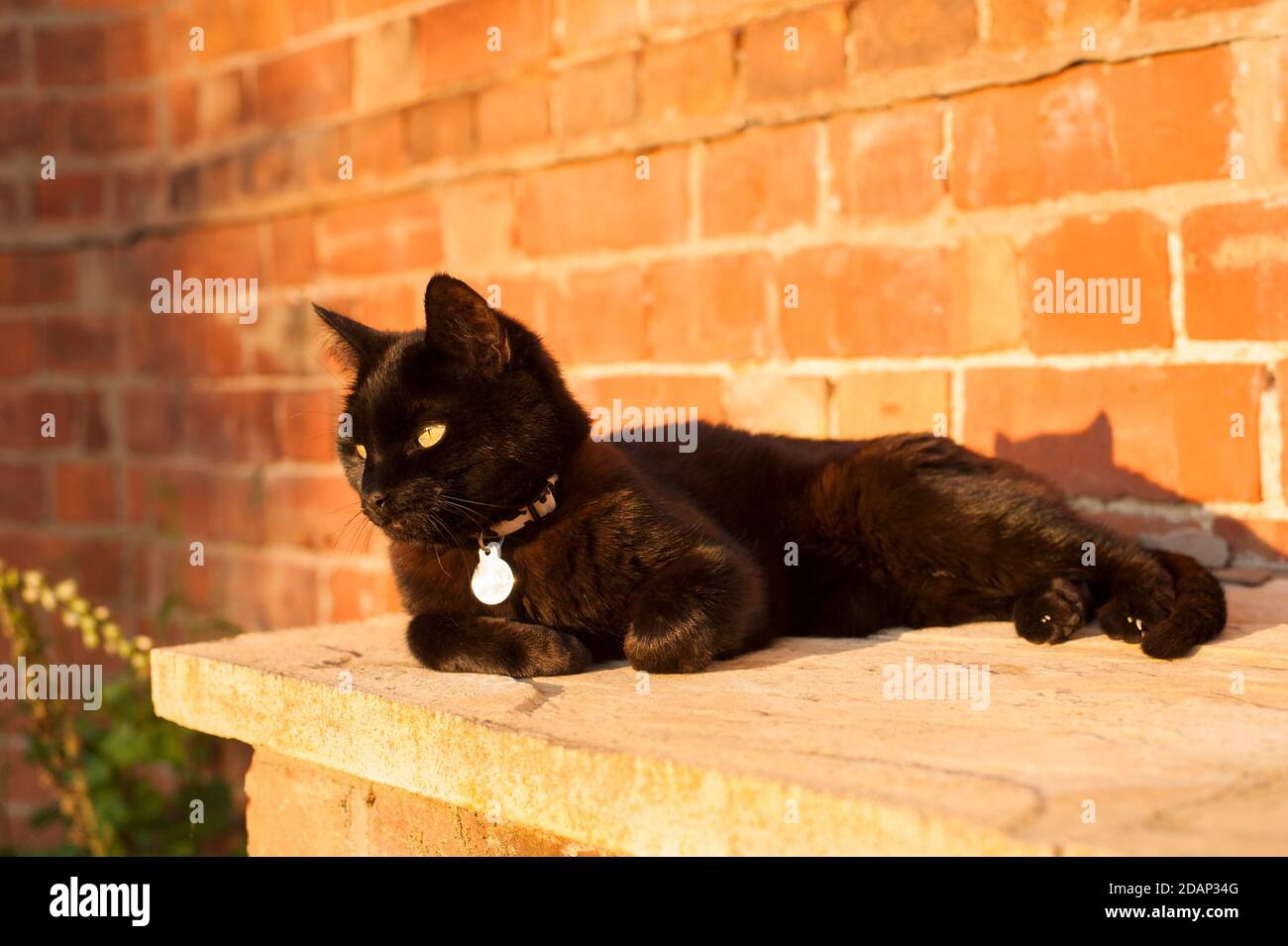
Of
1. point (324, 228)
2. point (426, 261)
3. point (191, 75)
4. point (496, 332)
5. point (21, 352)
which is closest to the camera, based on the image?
point (496, 332)

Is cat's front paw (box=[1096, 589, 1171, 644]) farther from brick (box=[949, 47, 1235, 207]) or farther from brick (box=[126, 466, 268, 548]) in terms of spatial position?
brick (box=[126, 466, 268, 548])

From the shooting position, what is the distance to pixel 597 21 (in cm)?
308

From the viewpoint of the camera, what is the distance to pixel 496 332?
79.0 inches

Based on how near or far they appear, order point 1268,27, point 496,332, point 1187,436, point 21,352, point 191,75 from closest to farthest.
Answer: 1. point 496,332
2. point 1268,27
3. point 1187,436
4. point 191,75
5. point 21,352

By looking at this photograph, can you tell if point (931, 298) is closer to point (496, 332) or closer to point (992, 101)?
point (992, 101)

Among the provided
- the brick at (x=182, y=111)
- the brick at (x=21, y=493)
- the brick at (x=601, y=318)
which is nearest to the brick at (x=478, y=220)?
the brick at (x=601, y=318)

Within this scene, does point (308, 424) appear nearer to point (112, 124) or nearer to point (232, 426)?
point (232, 426)

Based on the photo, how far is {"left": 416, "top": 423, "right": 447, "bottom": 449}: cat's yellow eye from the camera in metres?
1.99

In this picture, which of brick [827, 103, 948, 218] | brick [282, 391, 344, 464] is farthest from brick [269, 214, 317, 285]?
brick [827, 103, 948, 218]

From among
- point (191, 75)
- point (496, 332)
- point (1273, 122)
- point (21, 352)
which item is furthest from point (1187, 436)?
point (21, 352)

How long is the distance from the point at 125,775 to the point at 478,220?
209 centimetres

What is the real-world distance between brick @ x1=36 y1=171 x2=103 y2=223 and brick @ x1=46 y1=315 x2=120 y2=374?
36cm

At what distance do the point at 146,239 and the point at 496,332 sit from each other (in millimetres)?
2734

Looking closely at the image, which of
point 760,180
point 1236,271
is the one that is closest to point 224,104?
point 760,180
